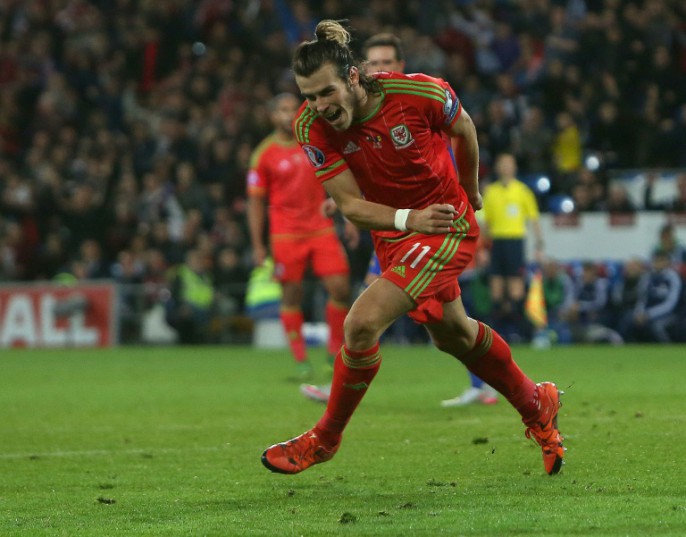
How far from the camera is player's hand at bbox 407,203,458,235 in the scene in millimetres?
5277

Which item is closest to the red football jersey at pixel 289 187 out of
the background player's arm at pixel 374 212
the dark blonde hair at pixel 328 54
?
the background player's arm at pixel 374 212

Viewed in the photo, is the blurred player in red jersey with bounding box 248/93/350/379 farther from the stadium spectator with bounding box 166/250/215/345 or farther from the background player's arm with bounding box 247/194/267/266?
the stadium spectator with bounding box 166/250/215/345

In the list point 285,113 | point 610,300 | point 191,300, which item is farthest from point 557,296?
point 285,113

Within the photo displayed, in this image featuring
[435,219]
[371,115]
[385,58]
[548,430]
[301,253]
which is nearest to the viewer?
[435,219]

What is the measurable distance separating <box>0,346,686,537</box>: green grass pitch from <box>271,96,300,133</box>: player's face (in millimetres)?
2253

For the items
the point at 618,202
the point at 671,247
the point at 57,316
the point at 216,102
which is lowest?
the point at 57,316

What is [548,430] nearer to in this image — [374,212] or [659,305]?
[374,212]

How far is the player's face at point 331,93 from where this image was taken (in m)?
5.31

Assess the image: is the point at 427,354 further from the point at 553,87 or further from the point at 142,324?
the point at 142,324

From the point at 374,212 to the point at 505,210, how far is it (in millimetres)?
9688

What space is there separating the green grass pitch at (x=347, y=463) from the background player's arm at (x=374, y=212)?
108 centimetres

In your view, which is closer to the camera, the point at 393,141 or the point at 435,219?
the point at 435,219

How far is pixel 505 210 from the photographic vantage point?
49.2 feet

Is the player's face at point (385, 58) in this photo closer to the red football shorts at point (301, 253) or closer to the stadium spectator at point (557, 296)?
the red football shorts at point (301, 253)
